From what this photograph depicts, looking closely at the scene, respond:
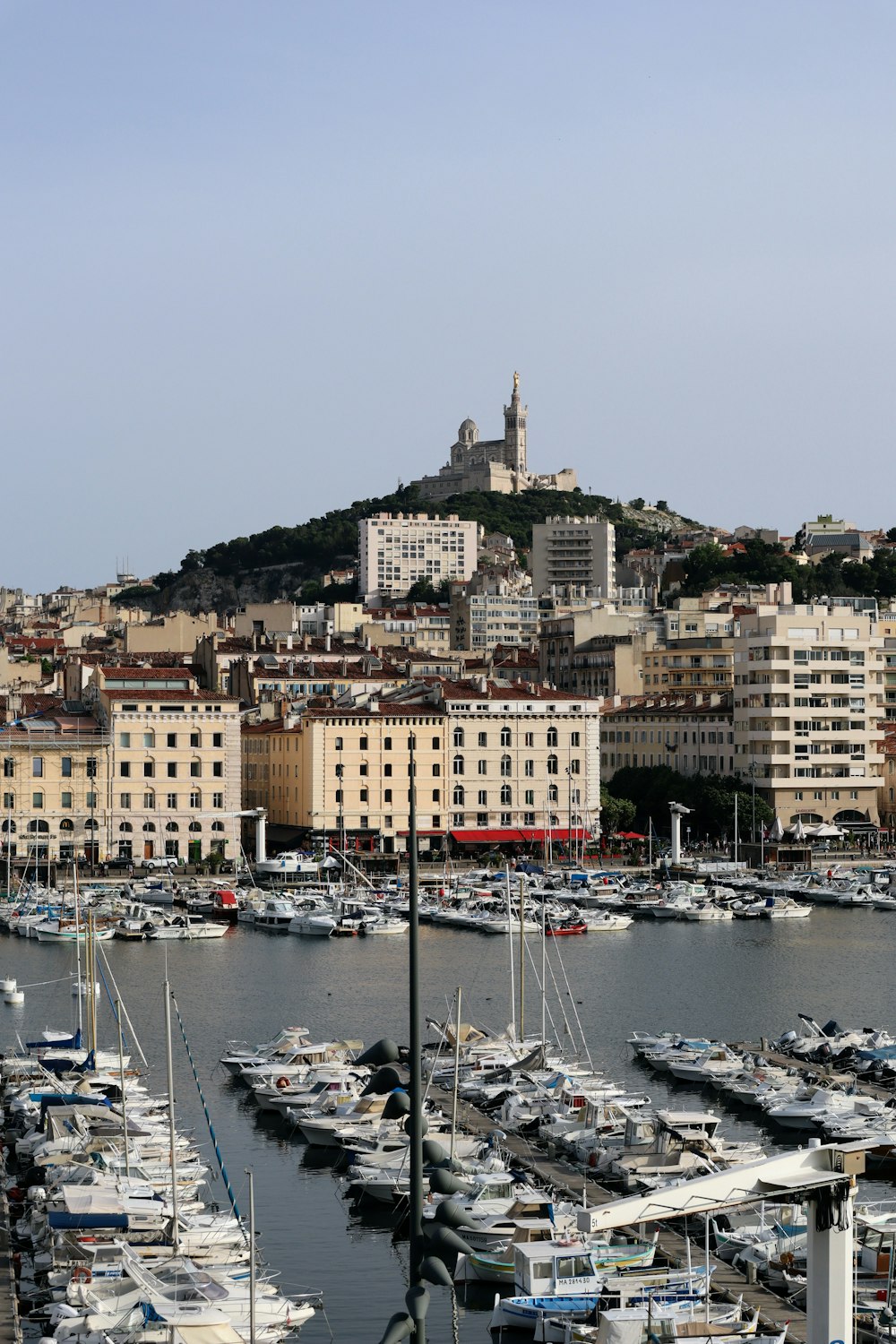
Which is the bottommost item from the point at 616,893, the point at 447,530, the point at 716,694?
the point at 616,893

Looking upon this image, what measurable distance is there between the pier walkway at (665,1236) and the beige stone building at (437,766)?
43.1 m

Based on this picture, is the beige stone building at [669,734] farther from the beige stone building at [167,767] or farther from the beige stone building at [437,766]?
the beige stone building at [167,767]

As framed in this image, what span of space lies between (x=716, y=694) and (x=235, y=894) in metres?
30.8

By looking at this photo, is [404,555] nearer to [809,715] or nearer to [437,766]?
[809,715]

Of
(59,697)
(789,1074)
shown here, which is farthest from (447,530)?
(789,1074)

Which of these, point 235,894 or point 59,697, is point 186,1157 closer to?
point 235,894

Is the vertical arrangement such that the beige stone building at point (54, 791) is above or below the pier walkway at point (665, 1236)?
above

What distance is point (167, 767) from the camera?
73250 millimetres

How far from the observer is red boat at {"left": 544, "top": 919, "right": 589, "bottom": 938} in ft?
198

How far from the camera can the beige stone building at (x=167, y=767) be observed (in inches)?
2867

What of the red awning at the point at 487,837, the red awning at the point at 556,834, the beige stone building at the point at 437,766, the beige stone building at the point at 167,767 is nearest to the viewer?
the beige stone building at the point at 167,767

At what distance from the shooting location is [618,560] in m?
166

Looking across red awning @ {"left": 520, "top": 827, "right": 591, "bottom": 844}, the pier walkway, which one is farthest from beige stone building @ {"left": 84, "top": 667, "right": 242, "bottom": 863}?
the pier walkway

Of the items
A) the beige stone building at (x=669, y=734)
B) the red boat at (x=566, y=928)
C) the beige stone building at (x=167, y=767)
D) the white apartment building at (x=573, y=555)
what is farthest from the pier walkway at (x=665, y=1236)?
the white apartment building at (x=573, y=555)
